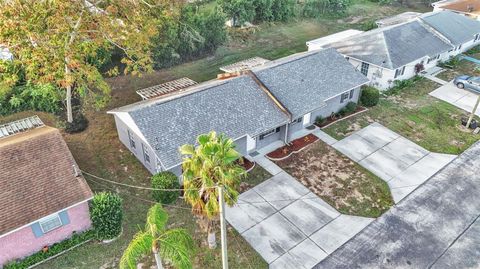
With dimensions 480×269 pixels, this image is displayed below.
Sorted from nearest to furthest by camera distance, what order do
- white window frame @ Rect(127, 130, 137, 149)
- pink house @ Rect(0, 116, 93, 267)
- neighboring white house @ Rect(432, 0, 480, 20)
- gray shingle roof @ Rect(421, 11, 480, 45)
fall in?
pink house @ Rect(0, 116, 93, 267), white window frame @ Rect(127, 130, 137, 149), gray shingle roof @ Rect(421, 11, 480, 45), neighboring white house @ Rect(432, 0, 480, 20)

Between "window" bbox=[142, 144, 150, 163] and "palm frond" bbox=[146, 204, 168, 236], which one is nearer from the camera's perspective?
"palm frond" bbox=[146, 204, 168, 236]

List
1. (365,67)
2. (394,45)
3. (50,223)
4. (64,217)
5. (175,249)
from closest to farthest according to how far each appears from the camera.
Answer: (175,249)
(50,223)
(64,217)
(365,67)
(394,45)

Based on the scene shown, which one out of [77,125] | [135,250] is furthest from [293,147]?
[135,250]

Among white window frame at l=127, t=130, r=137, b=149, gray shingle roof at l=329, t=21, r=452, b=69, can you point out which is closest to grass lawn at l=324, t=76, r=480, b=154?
gray shingle roof at l=329, t=21, r=452, b=69

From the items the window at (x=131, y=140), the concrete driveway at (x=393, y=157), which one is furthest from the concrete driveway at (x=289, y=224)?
the window at (x=131, y=140)

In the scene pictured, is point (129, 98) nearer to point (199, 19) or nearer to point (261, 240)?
point (199, 19)

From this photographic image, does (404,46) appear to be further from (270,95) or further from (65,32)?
(65,32)

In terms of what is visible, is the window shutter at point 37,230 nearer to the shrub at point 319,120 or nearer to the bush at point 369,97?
the shrub at point 319,120

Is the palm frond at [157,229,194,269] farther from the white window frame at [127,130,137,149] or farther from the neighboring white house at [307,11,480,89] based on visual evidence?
the neighboring white house at [307,11,480,89]
